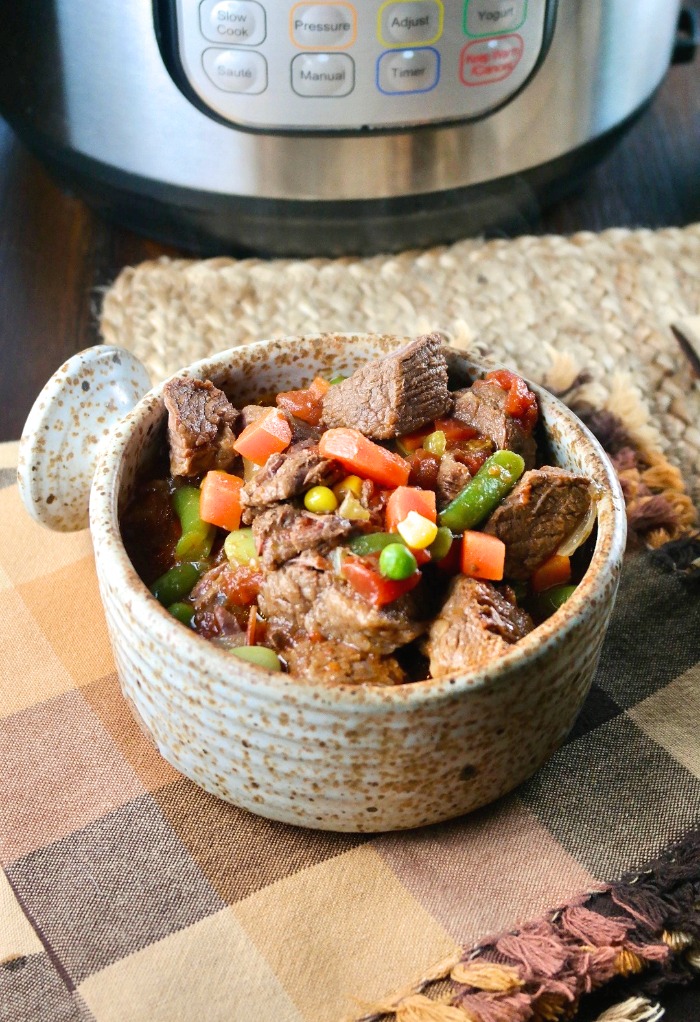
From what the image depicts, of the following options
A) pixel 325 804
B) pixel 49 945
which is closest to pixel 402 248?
pixel 325 804

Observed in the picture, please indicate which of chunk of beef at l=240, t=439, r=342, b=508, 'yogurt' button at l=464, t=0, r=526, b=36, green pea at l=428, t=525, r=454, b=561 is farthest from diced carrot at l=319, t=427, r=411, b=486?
'yogurt' button at l=464, t=0, r=526, b=36

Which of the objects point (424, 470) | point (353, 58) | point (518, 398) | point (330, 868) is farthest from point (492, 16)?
point (330, 868)

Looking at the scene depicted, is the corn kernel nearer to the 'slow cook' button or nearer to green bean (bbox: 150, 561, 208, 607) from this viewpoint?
green bean (bbox: 150, 561, 208, 607)

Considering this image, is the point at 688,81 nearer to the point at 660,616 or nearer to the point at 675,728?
the point at 660,616

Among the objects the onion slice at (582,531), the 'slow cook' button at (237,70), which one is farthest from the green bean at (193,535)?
the 'slow cook' button at (237,70)

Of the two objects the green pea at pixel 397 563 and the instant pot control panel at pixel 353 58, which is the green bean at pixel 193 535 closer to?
the green pea at pixel 397 563

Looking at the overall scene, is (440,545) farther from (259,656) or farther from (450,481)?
(259,656)
